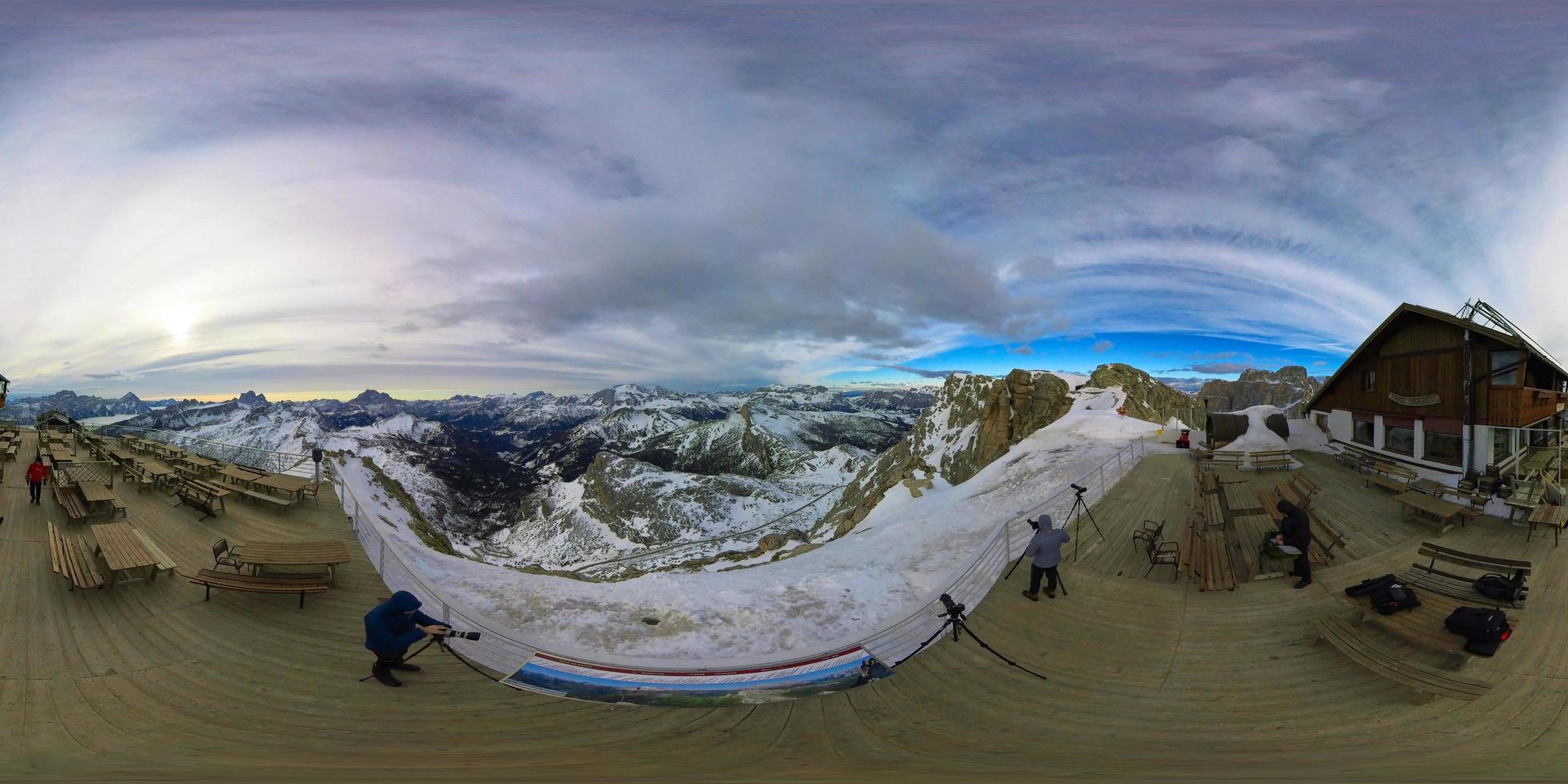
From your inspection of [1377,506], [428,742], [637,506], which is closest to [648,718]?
[428,742]

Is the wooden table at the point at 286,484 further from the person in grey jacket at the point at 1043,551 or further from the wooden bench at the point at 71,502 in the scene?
the person in grey jacket at the point at 1043,551

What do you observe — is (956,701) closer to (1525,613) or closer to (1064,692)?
(1064,692)

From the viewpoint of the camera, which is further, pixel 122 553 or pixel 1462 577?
pixel 122 553

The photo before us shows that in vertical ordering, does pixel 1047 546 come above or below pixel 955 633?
above

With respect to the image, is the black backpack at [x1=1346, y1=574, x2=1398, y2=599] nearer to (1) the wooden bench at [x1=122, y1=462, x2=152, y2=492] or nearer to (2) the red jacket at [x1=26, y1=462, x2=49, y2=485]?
(1) the wooden bench at [x1=122, y1=462, x2=152, y2=492]

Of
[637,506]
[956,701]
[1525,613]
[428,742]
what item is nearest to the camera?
[428,742]

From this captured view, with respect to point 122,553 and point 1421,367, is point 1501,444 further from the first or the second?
point 122,553

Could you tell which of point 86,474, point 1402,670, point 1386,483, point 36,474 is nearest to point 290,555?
point 36,474
